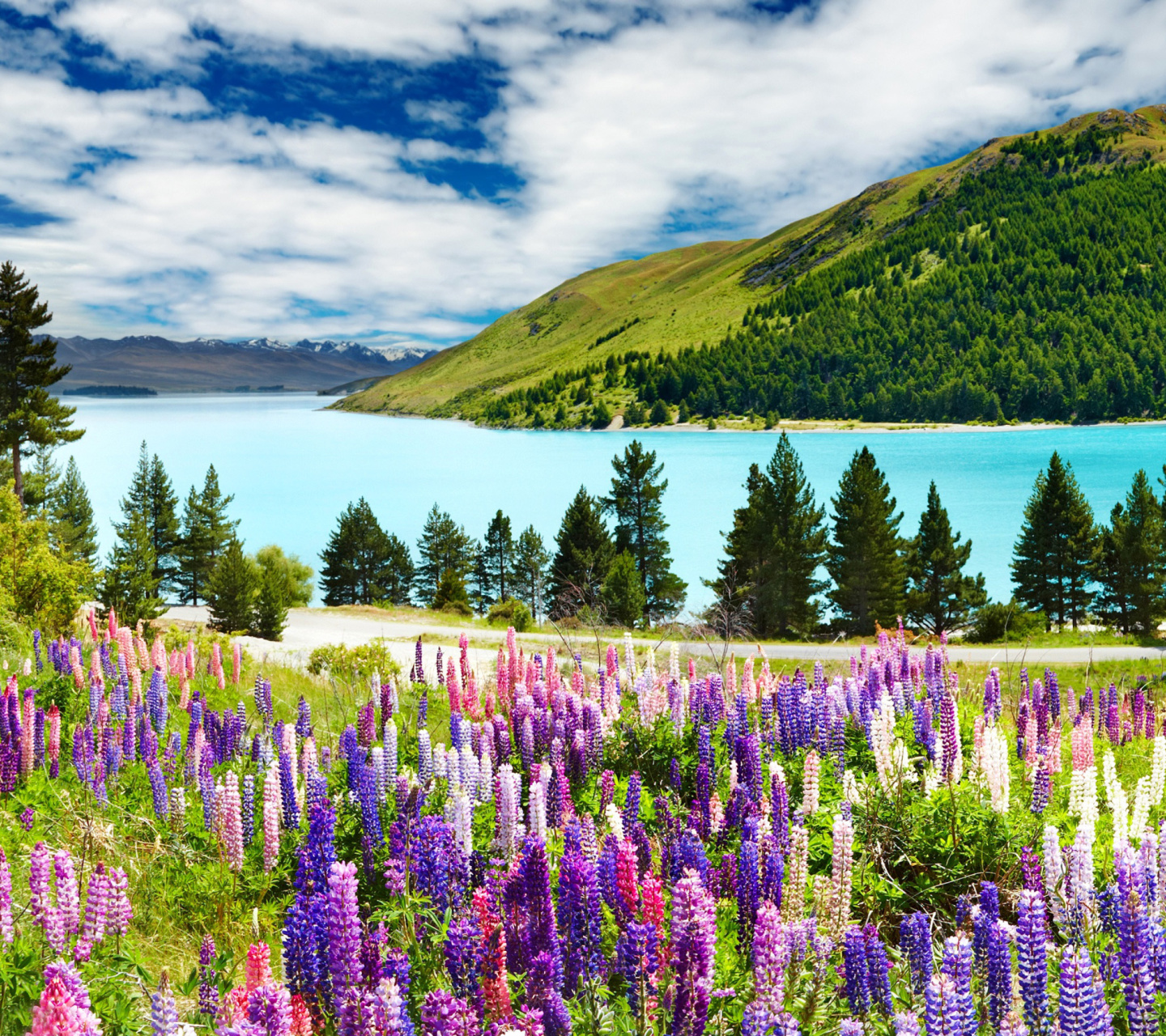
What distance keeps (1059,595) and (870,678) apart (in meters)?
59.0

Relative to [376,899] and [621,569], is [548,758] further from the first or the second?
[621,569]

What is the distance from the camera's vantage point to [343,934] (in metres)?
2.93

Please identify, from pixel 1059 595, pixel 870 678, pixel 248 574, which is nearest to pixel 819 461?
pixel 1059 595

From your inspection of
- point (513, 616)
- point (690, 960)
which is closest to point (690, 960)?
point (690, 960)

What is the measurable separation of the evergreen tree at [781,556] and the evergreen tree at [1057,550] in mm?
14889

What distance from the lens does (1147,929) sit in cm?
328

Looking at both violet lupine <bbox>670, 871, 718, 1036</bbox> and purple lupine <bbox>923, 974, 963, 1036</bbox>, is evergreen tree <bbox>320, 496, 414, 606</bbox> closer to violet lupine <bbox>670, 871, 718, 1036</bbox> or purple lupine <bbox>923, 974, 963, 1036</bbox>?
violet lupine <bbox>670, 871, 718, 1036</bbox>

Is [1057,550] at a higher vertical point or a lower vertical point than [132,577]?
higher

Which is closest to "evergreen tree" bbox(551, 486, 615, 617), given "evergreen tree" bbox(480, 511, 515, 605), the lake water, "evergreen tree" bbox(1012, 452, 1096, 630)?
the lake water

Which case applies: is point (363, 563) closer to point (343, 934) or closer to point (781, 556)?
point (781, 556)

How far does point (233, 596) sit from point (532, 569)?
101 ft

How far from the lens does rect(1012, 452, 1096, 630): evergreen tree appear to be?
188 feet

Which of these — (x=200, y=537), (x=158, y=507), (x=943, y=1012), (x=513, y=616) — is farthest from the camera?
(x=158, y=507)

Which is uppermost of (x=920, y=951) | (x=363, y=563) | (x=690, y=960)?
(x=690, y=960)
